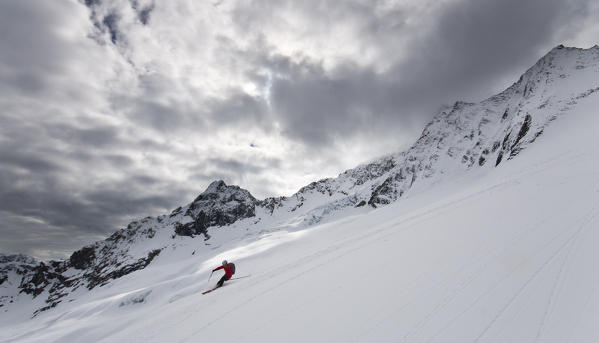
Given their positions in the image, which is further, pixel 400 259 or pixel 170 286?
pixel 170 286

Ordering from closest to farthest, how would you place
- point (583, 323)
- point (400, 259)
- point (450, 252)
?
point (583, 323) < point (450, 252) < point (400, 259)

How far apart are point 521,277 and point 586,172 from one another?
14.8 m

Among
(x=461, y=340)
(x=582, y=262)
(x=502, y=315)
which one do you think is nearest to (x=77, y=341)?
(x=461, y=340)

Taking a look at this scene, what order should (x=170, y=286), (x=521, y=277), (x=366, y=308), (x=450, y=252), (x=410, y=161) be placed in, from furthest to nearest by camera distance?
(x=410, y=161) → (x=170, y=286) → (x=450, y=252) → (x=366, y=308) → (x=521, y=277)

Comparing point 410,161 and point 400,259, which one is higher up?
point 410,161

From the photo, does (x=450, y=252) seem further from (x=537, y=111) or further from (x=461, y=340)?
(x=537, y=111)

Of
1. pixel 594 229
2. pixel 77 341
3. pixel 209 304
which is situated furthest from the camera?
pixel 77 341

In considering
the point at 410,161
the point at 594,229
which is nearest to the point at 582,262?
the point at 594,229

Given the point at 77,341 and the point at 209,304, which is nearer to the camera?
the point at 209,304

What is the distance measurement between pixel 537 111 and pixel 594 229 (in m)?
55.5

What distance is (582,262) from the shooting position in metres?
5.81

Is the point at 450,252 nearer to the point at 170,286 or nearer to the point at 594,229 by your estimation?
the point at 594,229

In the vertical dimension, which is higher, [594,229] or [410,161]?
[410,161]

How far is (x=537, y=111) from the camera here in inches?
1850
